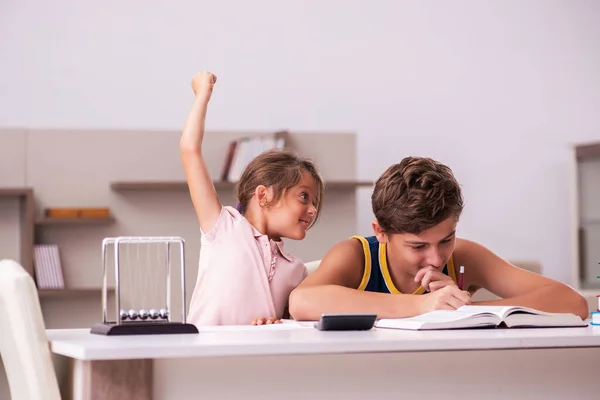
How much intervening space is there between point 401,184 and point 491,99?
4.52 metres

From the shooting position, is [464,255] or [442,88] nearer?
[464,255]

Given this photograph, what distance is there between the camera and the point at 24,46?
568cm

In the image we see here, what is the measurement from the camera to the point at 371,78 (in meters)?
6.23

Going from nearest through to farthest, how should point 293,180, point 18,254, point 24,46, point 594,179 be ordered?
point 293,180, point 18,254, point 24,46, point 594,179

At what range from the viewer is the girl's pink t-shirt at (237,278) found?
2102mm

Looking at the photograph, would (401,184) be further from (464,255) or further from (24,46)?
(24,46)

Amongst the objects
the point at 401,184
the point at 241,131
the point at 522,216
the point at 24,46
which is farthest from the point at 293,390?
the point at 522,216

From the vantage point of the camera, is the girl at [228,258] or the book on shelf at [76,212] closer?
the girl at [228,258]

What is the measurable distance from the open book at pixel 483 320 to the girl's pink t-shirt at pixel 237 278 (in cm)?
55

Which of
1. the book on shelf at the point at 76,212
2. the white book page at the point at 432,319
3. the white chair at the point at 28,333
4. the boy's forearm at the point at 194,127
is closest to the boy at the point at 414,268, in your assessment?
the white book page at the point at 432,319

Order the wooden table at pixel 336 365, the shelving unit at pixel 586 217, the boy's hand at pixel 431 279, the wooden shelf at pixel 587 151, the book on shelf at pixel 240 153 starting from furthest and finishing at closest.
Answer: the shelving unit at pixel 586 217, the wooden shelf at pixel 587 151, the book on shelf at pixel 240 153, the boy's hand at pixel 431 279, the wooden table at pixel 336 365

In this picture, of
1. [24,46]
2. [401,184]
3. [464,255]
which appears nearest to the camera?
[401,184]

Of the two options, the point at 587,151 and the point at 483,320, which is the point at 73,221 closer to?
the point at 587,151

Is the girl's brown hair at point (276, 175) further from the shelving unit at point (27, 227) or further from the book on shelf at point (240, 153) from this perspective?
the shelving unit at point (27, 227)
